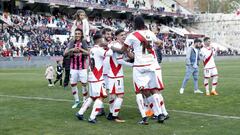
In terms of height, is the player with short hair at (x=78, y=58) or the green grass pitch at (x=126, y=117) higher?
the player with short hair at (x=78, y=58)

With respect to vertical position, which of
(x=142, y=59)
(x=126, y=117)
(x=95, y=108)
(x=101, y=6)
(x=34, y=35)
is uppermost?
(x=101, y=6)

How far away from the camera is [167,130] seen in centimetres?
908

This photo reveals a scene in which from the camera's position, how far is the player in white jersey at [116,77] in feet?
33.3

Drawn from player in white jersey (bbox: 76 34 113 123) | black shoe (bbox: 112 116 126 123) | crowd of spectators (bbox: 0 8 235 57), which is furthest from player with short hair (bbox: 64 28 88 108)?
crowd of spectators (bbox: 0 8 235 57)

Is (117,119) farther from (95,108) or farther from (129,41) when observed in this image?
(129,41)

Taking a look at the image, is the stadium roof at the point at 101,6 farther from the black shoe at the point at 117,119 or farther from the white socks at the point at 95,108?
the white socks at the point at 95,108

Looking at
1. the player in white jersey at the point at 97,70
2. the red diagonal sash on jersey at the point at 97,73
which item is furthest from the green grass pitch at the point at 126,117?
the red diagonal sash on jersey at the point at 97,73

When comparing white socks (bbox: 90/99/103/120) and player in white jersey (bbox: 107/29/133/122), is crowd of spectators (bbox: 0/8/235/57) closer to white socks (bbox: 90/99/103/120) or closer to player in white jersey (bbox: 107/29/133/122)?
player in white jersey (bbox: 107/29/133/122)

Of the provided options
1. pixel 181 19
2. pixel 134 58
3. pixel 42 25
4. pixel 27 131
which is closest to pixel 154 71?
pixel 134 58

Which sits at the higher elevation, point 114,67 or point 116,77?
point 114,67

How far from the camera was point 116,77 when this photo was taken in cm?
1025

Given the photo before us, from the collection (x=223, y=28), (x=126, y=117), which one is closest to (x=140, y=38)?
(x=126, y=117)

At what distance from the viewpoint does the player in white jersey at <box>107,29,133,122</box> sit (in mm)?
10164

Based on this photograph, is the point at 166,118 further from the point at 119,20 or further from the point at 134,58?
the point at 119,20
